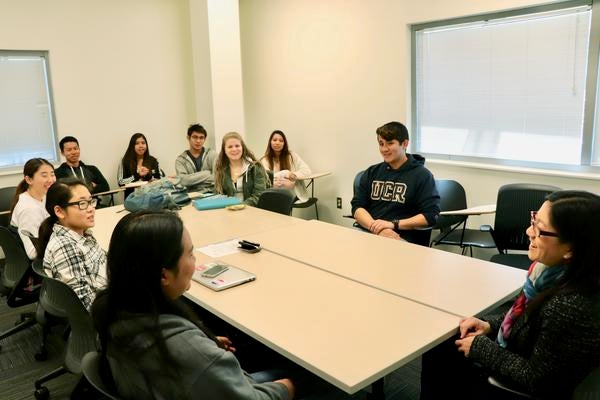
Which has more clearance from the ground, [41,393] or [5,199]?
[5,199]

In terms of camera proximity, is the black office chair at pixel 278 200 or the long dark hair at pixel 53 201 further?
the black office chair at pixel 278 200

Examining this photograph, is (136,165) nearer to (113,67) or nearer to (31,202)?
(113,67)

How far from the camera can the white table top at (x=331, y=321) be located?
1.50 m

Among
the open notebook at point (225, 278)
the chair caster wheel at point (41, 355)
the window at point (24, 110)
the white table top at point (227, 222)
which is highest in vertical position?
the window at point (24, 110)

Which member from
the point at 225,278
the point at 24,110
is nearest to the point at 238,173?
the point at 225,278

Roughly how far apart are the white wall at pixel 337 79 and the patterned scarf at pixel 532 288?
7.38 feet

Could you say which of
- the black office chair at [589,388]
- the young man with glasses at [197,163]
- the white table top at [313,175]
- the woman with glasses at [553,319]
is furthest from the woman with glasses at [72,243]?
the white table top at [313,175]

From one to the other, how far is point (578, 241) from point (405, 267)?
922 mm

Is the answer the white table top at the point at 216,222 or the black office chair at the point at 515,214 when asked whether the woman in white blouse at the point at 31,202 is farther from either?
the black office chair at the point at 515,214

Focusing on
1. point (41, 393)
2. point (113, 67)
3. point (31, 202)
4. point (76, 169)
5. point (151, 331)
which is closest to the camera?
point (151, 331)

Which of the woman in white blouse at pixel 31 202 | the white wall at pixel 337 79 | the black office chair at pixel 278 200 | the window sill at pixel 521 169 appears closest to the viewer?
the woman in white blouse at pixel 31 202

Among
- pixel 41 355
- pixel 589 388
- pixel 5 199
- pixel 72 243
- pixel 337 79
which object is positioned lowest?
pixel 41 355

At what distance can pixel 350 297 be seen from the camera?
199cm

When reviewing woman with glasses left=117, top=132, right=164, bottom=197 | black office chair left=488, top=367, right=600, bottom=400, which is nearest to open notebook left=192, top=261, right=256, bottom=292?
black office chair left=488, top=367, right=600, bottom=400
